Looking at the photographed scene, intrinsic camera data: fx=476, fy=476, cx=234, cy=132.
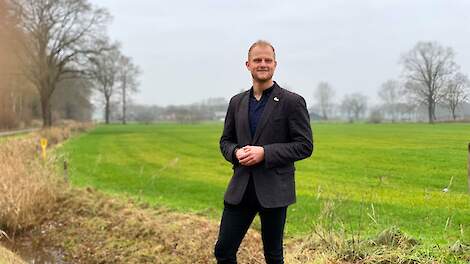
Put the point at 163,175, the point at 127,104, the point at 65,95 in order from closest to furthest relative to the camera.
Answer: the point at 163,175
the point at 65,95
the point at 127,104

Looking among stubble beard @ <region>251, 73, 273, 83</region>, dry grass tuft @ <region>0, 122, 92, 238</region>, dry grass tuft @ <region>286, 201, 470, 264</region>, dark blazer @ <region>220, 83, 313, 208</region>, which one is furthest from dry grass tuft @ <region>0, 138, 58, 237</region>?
stubble beard @ <region>251, 73, 273, 83</region>

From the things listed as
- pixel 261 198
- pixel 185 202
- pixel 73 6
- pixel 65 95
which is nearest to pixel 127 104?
pixel 65 95

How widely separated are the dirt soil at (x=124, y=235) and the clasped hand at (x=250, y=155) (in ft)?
9.46

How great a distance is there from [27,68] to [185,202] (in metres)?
35.7

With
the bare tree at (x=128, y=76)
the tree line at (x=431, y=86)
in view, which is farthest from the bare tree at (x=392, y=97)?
the bare tree at (x=128, y=76)

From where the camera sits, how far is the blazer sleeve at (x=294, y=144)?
341cm

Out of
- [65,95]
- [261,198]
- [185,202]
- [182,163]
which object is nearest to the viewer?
[261,198]

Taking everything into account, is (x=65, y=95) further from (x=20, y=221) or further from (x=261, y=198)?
(x=261, y=198)

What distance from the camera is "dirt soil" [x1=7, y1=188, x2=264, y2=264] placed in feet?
21.5

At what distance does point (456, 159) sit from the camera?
7051 mm

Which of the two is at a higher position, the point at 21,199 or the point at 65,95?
the point at 65,95

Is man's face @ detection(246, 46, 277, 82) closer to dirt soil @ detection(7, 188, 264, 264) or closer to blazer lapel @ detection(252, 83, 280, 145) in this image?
blazer lapel @ detection(252, 83, 280, 145)

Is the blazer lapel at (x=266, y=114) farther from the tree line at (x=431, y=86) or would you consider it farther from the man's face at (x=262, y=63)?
the tree line at (x=431, y=86)

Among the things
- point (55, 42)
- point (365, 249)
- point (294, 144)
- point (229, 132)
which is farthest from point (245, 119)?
point (55, 42)
